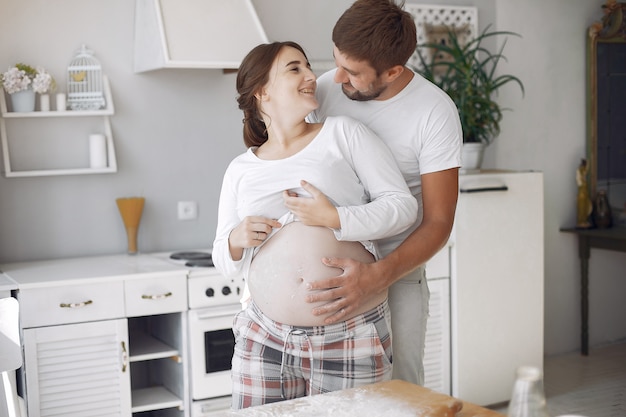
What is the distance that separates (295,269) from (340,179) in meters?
0.25

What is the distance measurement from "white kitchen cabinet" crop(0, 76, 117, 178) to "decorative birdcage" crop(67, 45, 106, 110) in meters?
0.04

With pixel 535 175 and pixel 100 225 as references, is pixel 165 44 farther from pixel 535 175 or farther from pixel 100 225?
pixel 535 175

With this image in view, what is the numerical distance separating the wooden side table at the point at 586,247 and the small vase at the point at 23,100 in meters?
3.32

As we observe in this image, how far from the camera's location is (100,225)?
3906 millimetres

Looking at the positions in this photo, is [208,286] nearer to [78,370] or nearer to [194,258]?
[194,258]

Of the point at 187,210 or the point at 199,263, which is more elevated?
the point at 187,210

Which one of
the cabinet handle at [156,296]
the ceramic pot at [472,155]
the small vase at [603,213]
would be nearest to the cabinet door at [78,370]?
the cabinet handle at [156,296]

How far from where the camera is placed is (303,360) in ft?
6.53

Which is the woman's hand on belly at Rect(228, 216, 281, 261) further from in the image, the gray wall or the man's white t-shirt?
the gray wall

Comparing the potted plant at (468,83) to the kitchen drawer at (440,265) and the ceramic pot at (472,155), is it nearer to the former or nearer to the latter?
the ceramic pot at (472,155)

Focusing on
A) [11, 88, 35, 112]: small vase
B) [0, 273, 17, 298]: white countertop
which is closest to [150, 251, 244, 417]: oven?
[0, 273, 17, 298]: white countertop

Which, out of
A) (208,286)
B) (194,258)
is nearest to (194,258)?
(194,258)

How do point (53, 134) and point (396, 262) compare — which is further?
point (53, 134)

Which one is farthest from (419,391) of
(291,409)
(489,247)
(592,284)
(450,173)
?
(592,284)
